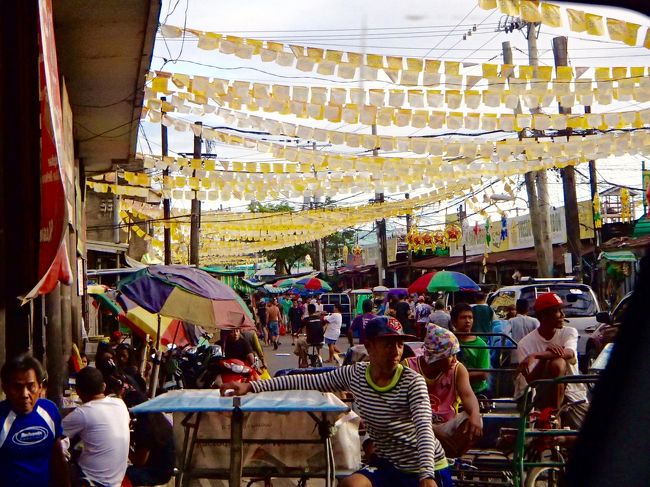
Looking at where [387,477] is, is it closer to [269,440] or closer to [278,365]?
[269,440]

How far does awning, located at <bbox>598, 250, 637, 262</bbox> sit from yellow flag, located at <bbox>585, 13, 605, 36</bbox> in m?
18.3

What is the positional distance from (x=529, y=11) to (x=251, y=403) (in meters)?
6.32

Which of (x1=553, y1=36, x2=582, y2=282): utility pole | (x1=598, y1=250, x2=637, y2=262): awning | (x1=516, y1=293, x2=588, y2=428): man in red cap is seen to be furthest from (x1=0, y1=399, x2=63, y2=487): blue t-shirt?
(x1=598, y1=250, x2=637, y2=262): awning

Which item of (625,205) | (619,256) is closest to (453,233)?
(625,205)

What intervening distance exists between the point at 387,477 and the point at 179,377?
9.25 metres

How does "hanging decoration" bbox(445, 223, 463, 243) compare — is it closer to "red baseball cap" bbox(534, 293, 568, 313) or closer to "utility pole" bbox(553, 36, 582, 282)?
"utility pole" bbox(553, 36, 582, 282)

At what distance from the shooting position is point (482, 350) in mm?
8805

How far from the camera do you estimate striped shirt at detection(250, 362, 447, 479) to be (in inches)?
196

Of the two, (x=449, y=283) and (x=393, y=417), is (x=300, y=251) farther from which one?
(x=393, y=417)

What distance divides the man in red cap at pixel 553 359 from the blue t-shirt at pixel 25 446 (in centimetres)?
333

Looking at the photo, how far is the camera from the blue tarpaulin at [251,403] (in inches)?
200

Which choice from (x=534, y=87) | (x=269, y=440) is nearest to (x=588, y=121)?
(x=534, y=87)

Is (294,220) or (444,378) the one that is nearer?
(444,378)

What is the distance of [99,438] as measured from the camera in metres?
6.15
